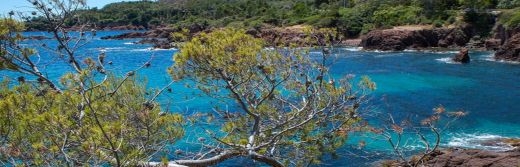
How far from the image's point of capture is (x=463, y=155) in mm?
21078

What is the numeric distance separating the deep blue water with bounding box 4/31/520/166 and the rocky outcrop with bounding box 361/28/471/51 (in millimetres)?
3337

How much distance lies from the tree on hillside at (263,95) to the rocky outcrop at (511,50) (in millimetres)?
47930

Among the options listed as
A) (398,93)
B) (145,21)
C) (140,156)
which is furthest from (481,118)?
(145,21)

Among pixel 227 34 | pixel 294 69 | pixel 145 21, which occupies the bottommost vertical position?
pixel 145 21

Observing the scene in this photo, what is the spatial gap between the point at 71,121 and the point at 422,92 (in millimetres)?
35796

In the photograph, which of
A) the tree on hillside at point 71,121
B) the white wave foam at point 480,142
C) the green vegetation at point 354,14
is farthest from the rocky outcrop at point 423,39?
the tree on hillside at point 71,121

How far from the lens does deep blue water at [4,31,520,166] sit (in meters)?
25.9

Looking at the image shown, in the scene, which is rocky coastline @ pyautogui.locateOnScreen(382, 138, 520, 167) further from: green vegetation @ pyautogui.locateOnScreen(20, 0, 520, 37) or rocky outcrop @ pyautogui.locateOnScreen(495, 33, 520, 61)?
green vegetation @ pyautogui.locateOnScreen(20, 0, 520, 37)

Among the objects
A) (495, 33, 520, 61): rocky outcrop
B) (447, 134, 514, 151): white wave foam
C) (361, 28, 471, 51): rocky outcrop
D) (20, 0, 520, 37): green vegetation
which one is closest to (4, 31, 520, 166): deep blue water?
(447, 134, 514, 151): white wave foam

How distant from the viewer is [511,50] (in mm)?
56250

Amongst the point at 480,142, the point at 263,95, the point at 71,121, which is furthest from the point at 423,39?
the point at 71,121

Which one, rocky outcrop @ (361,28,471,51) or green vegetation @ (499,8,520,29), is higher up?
green vegetation @ (499,8,520,29)

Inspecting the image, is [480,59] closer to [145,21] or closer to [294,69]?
[294,69]

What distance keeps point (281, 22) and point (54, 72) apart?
4984 cm
